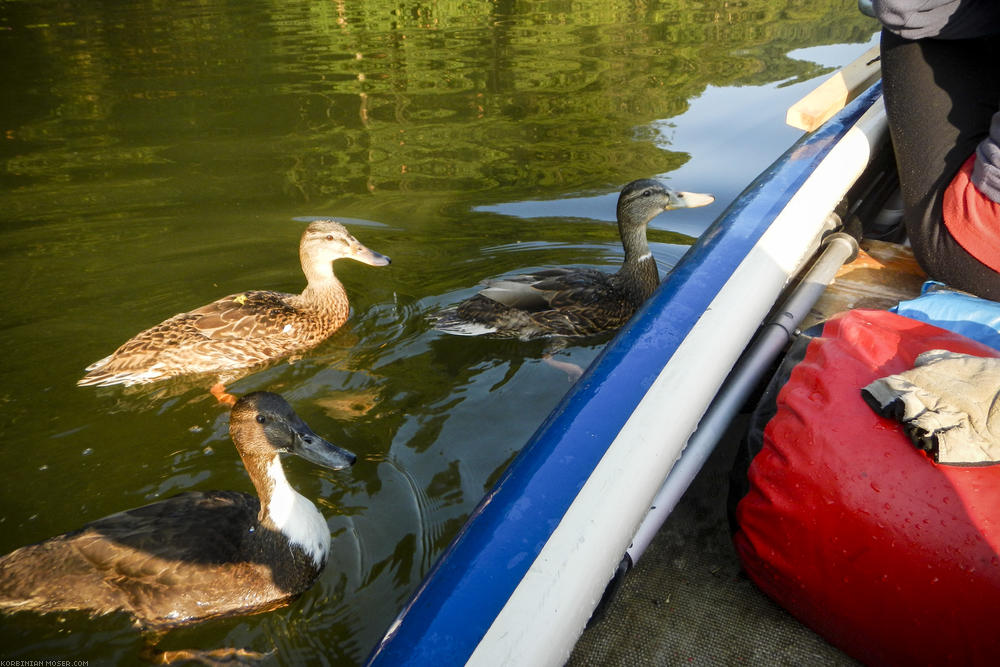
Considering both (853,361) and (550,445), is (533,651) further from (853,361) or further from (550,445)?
(853,361)

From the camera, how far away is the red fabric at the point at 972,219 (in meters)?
2.76

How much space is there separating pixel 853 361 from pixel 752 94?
8940 millimetres

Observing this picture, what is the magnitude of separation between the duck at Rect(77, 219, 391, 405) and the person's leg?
3.69 metres

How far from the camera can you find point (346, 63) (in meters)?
11.4

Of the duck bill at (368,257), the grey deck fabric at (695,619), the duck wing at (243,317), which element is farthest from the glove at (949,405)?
the duck bill at (368,257)

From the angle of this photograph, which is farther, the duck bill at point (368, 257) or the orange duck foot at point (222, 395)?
the duck bill at point (368, 257)

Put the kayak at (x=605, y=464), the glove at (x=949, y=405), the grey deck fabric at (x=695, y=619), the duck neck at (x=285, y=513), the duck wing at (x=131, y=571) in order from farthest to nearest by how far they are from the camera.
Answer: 1. the duck neck at (x=285, y=513)
2. the duck wing at (x=131, y=571)
3. the grey deck fabric at (x=695, y=619)
4. the glove at (x=949, y=405)
5. the kayak at (x=605, y=464)

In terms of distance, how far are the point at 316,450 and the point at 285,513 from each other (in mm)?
319

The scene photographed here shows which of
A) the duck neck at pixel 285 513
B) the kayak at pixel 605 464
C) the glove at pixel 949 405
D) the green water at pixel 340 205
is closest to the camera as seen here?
the kayak at pixel 605 464

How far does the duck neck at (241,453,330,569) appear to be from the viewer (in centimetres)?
346

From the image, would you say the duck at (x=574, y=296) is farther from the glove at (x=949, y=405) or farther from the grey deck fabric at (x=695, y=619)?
the glove at (x=949, y=405)

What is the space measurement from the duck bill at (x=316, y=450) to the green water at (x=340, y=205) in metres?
0.42

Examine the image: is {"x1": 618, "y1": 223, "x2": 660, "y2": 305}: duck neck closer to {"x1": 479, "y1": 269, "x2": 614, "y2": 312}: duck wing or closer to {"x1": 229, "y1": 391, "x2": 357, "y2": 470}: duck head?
{"x1": 479, "y1": 269, "x2": 614, "y2": 312}: duck wing

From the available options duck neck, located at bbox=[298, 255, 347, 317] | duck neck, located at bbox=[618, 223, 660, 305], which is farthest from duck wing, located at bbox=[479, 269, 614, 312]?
Answer: duck neck, located at bbox=[298, 255, 347, 317]
